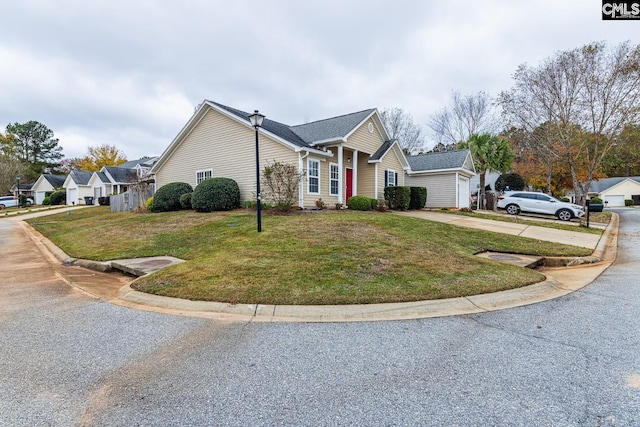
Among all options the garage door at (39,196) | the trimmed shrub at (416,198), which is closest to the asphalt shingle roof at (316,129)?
the trimmed shrub at (416,198)

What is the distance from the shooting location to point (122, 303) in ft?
15.1

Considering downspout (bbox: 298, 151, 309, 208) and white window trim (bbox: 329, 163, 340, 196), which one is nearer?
downspout (bbox: 298, 151, 309, 208)

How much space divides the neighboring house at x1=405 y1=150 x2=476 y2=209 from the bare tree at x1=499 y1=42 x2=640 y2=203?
16.9 ft

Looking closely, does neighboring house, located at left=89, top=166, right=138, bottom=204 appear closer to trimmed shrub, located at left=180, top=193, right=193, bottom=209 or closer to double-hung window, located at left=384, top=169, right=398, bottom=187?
trimmed shrub, located at left=180, top=193, right=193, bottom=209

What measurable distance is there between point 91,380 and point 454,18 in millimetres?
13935

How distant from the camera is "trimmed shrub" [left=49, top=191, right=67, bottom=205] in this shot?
126 ft

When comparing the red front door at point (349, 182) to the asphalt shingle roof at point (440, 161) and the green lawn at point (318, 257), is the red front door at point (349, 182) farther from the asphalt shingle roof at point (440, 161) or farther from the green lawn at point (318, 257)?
the asphalt shingle roof at point (440, 161)

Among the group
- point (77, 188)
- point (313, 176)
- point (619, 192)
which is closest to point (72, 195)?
point (77, 188)

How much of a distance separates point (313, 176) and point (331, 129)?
326 centimetres

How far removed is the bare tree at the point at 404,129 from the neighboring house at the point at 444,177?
15.0 m

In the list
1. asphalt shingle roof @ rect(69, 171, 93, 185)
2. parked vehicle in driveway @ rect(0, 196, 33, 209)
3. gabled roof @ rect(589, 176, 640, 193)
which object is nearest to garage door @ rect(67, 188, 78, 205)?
asphalt shingle roof @ rect(69, 171, 93, 185)

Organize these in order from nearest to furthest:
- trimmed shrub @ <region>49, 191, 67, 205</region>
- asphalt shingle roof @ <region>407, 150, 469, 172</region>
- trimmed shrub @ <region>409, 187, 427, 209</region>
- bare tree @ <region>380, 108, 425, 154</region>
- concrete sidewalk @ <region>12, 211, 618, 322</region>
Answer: concrete sidewalk @ <region>12, 211, 618, 322</region>
trimmed shrub @ <region>409, 187, 427, 209</region>
asphalt shingle roof @ <region>407, 150, 469, 172</region>
bare tree @ <region>380, 108, 425, 154</region>
trimmed shrub @ <region>49, 191, 67, 205</region>

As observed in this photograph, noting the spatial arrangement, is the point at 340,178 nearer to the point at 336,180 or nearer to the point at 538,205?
the point at 336,180

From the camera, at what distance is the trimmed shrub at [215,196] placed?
14.3 m
